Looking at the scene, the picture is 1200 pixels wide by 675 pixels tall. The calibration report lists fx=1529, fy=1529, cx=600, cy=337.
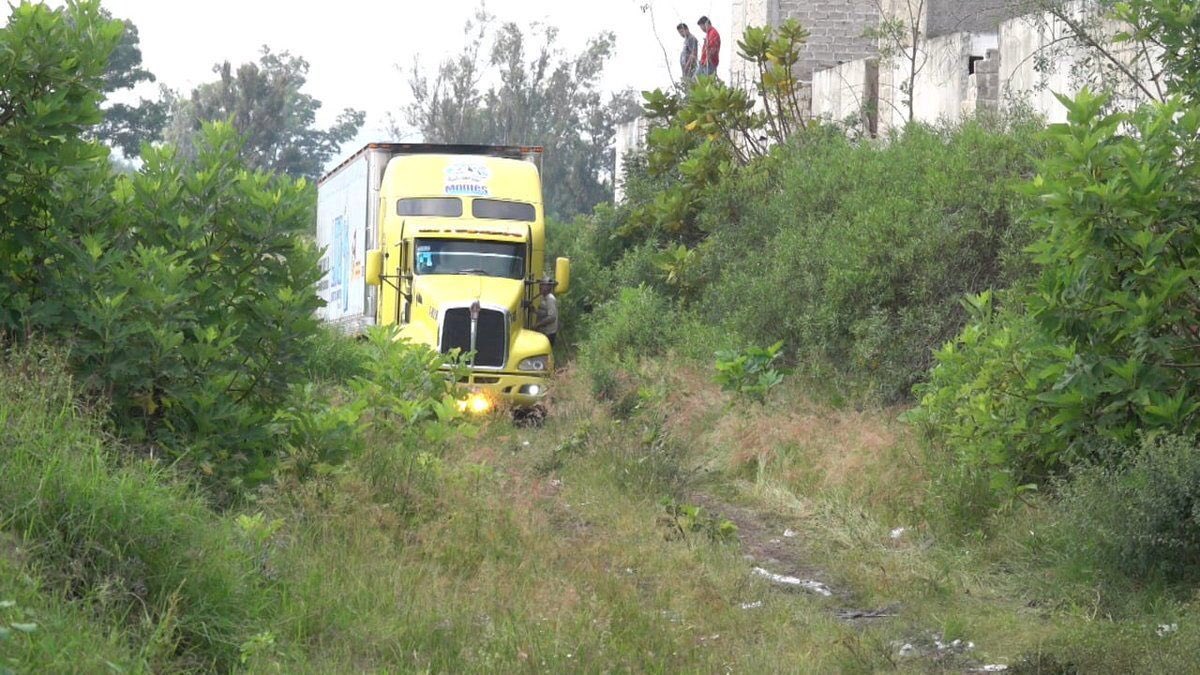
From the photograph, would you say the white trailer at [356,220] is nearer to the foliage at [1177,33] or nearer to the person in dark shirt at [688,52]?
the person in dark shirt at [688,52]

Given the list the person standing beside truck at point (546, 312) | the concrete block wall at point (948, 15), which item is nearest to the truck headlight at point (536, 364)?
the person standing beside truck at point (546, 312)

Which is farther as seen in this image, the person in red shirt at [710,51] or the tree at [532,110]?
the tree at [532,110]

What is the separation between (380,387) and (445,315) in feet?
20.6

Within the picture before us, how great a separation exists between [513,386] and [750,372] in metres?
3.53

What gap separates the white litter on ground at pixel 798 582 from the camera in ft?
33.2

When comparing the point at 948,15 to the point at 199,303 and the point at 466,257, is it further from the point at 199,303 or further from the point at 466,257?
the point at 199,303

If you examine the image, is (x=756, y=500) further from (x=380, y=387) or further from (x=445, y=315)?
(x=445, y=315)

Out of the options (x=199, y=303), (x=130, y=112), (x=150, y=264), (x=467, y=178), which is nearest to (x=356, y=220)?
(x=467, y=178)

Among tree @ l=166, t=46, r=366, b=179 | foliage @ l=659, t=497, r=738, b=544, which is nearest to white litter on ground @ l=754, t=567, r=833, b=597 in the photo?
foliage @ l=659, t=497, r=738, b=544

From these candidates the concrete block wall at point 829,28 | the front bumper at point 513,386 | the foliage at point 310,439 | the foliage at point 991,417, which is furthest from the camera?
the concrete block wall at point 829,28

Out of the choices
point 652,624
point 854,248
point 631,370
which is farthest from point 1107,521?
point 631,370

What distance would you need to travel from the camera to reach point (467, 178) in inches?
830

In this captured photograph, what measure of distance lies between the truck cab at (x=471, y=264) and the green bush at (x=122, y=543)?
10.7m

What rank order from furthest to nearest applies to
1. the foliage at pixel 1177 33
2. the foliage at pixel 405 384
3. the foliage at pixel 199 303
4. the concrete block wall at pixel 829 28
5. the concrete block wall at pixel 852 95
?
the concrete block wall at pixel 829 28
the concrete block wall at pixel 852 95
the foliage at pixel 405 384
the foliage at pixel 1177 33
the foliage at pixel 199 303
